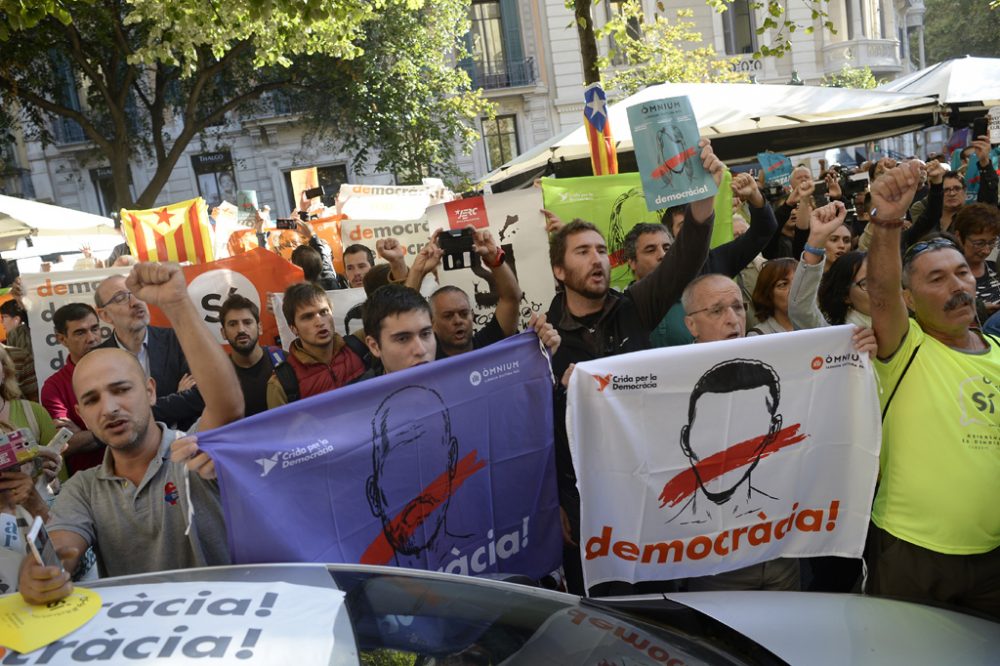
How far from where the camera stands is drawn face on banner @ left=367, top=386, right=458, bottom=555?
3.08 metres

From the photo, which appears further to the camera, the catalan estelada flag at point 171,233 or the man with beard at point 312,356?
the catalan estelada flag at point 171,233

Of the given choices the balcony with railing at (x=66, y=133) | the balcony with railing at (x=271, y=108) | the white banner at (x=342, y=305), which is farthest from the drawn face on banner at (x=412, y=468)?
the balcony with railing at (x=66, y=133)

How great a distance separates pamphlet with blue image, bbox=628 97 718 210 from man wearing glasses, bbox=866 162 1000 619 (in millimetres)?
949

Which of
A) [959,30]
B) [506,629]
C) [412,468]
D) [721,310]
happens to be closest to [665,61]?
[721,310]

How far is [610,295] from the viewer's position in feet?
13.5

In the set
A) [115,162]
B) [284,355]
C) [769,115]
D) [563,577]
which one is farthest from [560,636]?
[115,162]

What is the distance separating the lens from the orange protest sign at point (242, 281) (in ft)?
20.7

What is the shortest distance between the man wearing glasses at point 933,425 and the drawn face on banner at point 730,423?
0.43 metres

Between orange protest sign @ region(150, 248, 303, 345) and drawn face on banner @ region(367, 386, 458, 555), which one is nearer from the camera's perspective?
drawn face on banner @ region(367, 386, 458, 555)

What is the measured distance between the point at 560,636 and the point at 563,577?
61.7 inches

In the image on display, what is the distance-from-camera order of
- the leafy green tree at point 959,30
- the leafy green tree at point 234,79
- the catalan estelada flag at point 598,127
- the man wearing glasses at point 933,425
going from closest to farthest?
1. the man wearing glasses at point 933,425
2. the catalan estelada flag at point 598,127
3. the leafy green tree at point 234,79
4. the leafy green tree at point 959,30

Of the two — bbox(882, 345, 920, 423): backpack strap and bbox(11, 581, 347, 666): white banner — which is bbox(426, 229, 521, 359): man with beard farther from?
bbox(11, 581, 347, 666): white banner

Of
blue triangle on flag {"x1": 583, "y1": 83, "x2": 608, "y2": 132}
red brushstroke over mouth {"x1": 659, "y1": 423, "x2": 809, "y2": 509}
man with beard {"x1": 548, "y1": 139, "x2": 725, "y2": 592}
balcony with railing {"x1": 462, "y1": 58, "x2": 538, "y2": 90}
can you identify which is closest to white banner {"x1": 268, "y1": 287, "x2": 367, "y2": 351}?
blue triangle on flag {"x1": 583, "y1": 83, "x2": 608, "y2": 132}

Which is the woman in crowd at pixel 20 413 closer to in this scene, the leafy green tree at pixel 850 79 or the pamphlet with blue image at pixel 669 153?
the pamphlet with blue image at pixel 669 153
